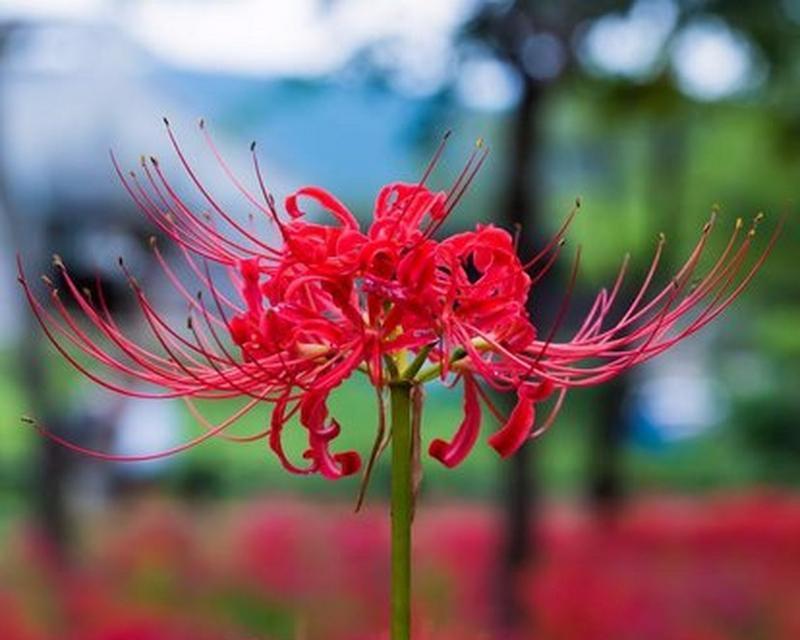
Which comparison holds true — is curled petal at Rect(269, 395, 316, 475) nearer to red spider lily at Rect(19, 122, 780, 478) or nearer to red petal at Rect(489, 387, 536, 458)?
red spider lily at Rect(19, 122, 780, 478)

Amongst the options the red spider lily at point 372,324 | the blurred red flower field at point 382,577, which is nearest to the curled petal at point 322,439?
the red spider lily at point 372,324

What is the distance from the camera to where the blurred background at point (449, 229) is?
406cm

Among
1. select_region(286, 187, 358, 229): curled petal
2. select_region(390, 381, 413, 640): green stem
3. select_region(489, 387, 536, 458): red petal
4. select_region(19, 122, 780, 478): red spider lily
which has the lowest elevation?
select_region(390, 381, 413, 640): green stem

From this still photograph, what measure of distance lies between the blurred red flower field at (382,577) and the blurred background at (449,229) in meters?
0.01

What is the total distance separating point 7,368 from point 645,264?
26.2 feet

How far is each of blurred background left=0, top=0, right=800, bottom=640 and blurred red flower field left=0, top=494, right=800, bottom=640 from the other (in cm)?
1

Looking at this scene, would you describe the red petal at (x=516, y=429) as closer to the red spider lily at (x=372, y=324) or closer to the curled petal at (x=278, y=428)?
the red spider lily at (x=372, y=324)

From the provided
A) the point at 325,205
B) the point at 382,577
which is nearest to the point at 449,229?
the point at 382,577

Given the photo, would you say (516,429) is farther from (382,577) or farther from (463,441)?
(382,577)

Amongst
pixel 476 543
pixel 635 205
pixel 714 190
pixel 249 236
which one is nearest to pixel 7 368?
pixel 635 205

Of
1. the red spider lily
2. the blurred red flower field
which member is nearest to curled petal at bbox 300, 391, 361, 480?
the red spider lily

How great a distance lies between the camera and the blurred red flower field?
375 cm

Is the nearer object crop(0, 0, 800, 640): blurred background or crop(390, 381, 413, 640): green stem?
crop(390, 381, 413, 640): green stem

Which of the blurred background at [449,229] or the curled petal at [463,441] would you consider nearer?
the curled petal at [463,441]
